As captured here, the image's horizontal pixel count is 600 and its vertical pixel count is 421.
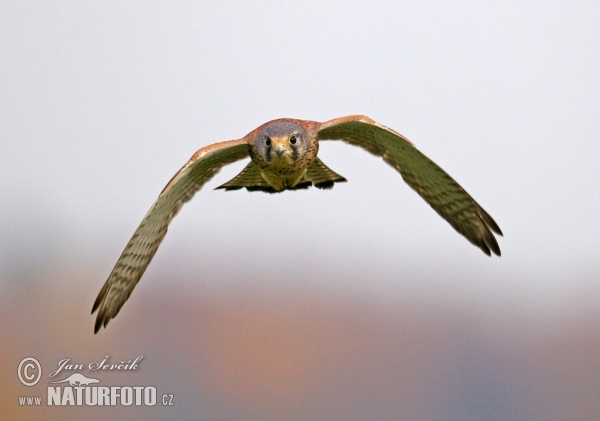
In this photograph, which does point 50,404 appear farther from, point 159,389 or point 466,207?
point 466,207

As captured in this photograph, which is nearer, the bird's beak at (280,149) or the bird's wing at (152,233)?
the bird's beak at (280,149)

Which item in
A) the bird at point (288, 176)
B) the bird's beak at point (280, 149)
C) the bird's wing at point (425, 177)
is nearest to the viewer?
the bird's beak at point (280, 149)

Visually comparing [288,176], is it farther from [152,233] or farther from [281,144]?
[152,233]

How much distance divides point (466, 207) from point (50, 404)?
15.5 metres

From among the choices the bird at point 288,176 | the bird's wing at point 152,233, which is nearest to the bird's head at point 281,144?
the bird at point 288,176

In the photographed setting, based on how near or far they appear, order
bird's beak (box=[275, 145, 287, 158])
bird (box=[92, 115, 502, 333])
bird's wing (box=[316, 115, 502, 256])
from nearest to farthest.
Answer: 1. bird's beak (box=[275, 145, 287, 158])
2. bird (box=[92, 115, 502, 333])
3. bird's wing (box=[316, 115, 502, 256])

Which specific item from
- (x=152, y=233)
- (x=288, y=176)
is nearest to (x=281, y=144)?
(x=288, y=176)

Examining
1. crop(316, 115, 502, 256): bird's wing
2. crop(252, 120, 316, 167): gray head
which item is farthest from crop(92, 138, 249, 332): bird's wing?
crop(316, 115, 502, 256): bird's wing

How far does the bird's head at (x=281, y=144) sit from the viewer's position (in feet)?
21.0

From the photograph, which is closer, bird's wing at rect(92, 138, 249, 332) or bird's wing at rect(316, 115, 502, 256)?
bird's wing at rect(92, 138, 249, 332)

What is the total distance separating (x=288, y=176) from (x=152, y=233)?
3.68 feet

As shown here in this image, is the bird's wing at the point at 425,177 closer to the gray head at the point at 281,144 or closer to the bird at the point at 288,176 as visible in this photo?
the bird at the point at 288,176

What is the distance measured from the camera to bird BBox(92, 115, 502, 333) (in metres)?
6.48

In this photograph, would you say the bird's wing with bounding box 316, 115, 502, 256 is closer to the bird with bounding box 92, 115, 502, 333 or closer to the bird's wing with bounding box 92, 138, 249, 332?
the bird with bounding box 92, 115, 502, 333
